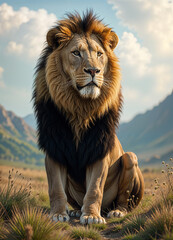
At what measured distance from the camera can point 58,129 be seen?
534cm

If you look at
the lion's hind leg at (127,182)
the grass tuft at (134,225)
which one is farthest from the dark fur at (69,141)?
the grass tuft at (134,225)

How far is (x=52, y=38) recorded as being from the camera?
546 cm

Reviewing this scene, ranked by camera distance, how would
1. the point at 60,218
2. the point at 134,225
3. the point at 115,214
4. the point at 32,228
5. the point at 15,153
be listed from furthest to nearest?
the point at 15,153, the point at 115,214, the point at 60,218, the point at 134,225, the point at 32,228

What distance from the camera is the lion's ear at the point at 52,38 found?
5.42m

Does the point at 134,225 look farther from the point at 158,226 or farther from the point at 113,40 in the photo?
the point at 113,40

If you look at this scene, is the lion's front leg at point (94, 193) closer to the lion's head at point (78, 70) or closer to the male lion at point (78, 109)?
the male lion at point (78, 109)

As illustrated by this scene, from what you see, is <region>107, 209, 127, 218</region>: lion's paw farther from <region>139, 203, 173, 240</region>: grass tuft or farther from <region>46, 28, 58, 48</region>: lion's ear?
<region>46, 28, 58, 48</region>: lion's ear

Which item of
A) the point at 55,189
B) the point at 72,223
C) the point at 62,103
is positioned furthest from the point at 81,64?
the point at 72,223

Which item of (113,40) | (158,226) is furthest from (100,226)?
(113,40)

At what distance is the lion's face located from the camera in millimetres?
4980

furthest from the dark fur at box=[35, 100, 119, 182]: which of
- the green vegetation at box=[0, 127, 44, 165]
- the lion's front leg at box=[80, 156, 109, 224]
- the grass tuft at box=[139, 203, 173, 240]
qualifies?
the green vegetation at box=[0, 127, 44, 165]

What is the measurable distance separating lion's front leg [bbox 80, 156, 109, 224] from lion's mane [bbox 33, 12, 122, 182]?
121 mm

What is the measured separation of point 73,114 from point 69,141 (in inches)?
16.7

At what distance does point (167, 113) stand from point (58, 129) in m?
179
